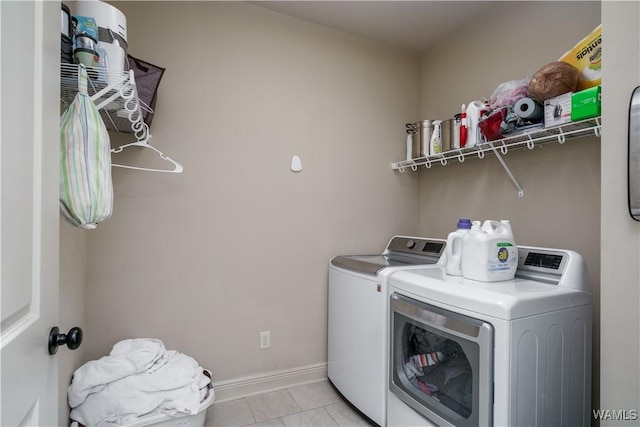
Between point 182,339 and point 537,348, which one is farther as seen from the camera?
point 182,339

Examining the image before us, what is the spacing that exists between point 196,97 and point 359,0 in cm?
124

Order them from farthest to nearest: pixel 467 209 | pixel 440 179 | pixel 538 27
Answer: pixel 440 179
pixel 467 209
pixel 538 27

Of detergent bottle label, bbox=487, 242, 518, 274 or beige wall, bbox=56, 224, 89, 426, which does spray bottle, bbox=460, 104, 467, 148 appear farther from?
beige wall, bbox=56, 224, 89, 426

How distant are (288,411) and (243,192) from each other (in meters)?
1.39

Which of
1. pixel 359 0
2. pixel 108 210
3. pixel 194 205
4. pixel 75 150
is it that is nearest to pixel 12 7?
pixel 75 150

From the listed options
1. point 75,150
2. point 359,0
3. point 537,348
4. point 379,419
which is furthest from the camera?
point 359,0

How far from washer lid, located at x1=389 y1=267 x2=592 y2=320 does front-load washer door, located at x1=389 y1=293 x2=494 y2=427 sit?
0.05m

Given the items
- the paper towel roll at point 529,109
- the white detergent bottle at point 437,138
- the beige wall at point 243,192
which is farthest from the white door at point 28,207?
the white detergent bottle at point 437,138

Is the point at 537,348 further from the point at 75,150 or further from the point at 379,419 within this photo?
the point at 75,150

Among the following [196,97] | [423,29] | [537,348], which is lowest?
[537,348]

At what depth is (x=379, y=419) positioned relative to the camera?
1.65m

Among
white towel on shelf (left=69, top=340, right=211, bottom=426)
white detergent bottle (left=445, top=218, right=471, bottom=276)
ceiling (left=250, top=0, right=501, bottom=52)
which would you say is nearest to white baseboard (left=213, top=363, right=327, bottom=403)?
white towel on shelf (left=69, top=340, right=211, bottom=426)

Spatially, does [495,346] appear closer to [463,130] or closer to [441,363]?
[441,363]

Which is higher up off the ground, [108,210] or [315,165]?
[315,165]
